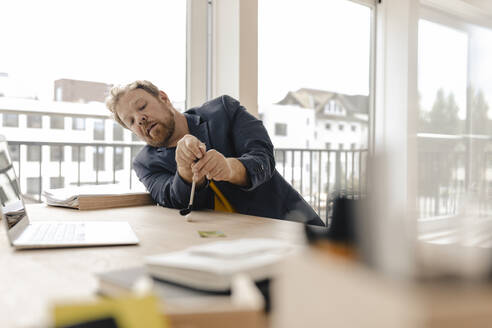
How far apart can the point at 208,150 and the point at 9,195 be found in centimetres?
75

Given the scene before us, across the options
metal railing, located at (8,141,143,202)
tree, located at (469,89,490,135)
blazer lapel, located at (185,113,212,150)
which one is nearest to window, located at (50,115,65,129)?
metal railing, located at (8,141,143,202)

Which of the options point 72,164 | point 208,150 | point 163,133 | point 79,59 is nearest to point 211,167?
point 208,150

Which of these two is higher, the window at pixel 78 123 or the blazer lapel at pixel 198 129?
the window at pixel 78 123

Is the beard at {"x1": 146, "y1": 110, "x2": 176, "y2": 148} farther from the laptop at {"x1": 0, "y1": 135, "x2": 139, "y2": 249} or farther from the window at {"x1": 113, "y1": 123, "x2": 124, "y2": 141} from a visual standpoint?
the window at {"x1": 113, "y1": 123, "x2": 124, "y2": 141}

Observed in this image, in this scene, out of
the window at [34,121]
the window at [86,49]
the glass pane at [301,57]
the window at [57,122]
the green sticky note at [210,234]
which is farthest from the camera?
the glass pane at [301,57]

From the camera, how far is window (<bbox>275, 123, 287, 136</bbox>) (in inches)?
123

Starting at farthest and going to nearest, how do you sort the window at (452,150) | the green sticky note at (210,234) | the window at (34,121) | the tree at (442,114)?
1. the window at (34,121)
2. the green sticky note at (210,234)
3. the tree at (442,114)
4. the window at (452,150)

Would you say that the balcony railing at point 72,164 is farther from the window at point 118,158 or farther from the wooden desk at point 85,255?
the wooden desk at point 85,255

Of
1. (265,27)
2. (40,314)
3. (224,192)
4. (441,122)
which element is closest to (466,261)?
(441,122)

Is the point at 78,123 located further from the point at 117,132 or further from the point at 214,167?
the point at 214,167

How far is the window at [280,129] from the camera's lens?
3.12m

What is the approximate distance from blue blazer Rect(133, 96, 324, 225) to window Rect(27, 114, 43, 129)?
84cm

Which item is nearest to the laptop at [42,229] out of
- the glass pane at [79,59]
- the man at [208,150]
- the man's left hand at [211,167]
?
the man's left hand at [211,167]

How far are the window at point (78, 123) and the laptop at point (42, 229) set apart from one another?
4.41 ft
